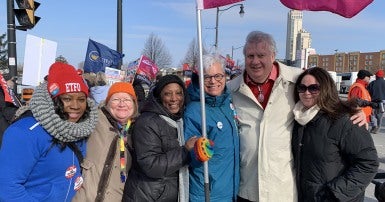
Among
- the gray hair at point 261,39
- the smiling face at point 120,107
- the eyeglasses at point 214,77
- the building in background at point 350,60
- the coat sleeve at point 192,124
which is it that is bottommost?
the coat sleeve at point 192,124

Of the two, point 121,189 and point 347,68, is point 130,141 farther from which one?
point 347,68

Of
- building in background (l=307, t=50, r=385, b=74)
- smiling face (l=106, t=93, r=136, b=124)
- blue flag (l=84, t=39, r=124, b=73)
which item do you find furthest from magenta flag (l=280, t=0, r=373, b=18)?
building in background (l=307, t=50, r=385, b=74)

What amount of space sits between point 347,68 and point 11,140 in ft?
338

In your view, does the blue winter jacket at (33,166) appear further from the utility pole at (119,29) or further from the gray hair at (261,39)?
the utility pole at (119,29)

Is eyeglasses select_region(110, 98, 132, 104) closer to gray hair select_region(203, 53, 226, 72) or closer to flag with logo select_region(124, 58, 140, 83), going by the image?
gray hair select_region(203, 53, 226, 72)

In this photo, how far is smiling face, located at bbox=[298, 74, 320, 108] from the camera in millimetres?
2885

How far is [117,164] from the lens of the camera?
2.92 m

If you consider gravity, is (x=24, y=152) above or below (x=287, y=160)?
above

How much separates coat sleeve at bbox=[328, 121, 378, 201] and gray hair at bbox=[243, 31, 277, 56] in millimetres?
891

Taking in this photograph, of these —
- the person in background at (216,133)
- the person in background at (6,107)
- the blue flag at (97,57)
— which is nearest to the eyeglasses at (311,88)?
the person in background at (216,133)

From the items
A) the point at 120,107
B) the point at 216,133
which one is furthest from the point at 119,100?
the point at 216,133

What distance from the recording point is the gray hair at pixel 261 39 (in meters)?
3.16

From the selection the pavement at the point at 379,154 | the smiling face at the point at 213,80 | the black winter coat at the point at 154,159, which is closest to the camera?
the black winter coat at the point at 154,159

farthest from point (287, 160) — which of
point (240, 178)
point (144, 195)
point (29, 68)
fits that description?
point (29, 68)
